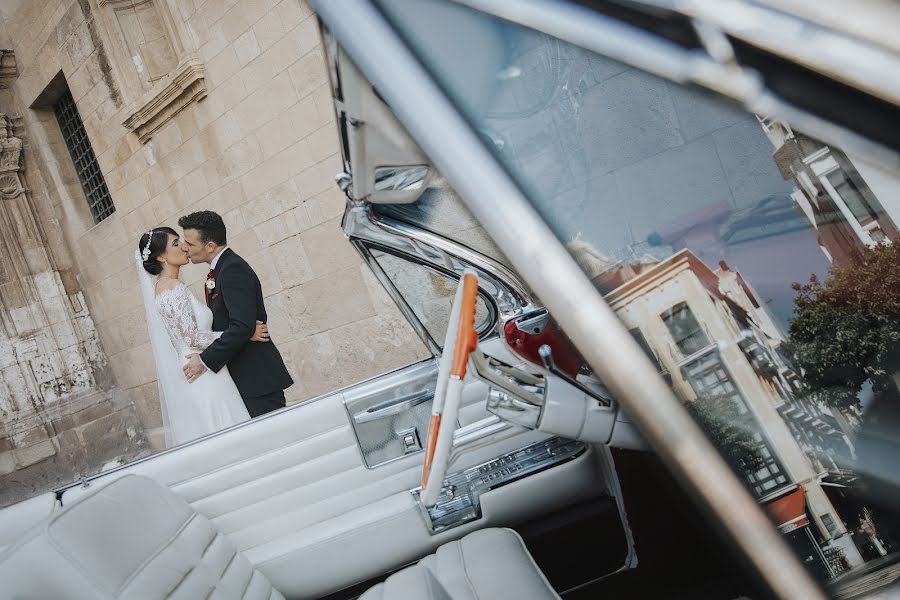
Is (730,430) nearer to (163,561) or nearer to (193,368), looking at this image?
(163,561)

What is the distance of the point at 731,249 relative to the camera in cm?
54

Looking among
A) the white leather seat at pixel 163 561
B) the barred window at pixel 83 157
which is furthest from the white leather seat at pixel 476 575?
the barred window at pixel 83 157

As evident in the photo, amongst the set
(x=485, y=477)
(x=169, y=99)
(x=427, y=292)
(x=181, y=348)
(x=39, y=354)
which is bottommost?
(x=485, y=477)

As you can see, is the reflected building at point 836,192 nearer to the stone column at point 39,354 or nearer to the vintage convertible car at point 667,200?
the vintage convertible car at point 667,200

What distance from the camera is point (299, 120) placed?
3.93 m

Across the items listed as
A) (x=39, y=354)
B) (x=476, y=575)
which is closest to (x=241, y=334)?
(x=476, y=575)

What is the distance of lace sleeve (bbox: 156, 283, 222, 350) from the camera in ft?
11.1

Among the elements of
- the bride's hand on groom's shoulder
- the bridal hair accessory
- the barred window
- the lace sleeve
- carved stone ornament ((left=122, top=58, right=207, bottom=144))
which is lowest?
the bride's hand on groom's shoulder

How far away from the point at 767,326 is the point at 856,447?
5.1 inches

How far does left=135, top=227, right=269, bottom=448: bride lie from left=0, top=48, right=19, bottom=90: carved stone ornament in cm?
361

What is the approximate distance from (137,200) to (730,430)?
5723 mm

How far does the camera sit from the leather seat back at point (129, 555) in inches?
37.9

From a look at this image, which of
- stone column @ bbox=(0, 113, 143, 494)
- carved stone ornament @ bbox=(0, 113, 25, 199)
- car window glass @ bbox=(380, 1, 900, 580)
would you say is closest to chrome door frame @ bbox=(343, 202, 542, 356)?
car window glass @ bbox=(380, 1, 900, 580)

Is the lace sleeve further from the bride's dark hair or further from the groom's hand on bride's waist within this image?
the bride's dark hair
